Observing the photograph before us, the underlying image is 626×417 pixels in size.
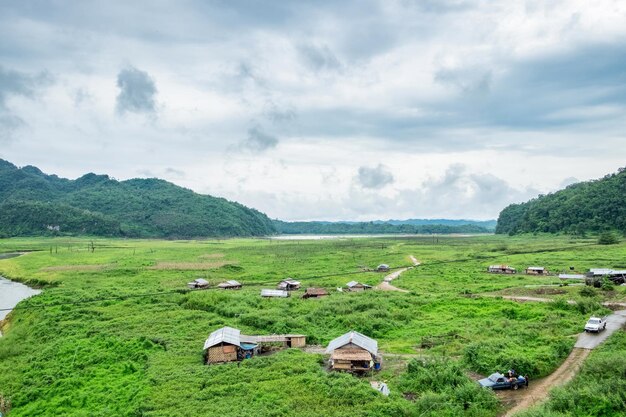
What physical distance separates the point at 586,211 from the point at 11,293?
6095 inches

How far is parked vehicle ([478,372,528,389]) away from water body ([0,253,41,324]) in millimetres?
56731

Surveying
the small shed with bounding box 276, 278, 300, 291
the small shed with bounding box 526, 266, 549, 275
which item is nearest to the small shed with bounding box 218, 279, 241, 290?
the small shed with bounding box 276, 278, 300, 291

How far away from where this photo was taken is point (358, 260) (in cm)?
10212

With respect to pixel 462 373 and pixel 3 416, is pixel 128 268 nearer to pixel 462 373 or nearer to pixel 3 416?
pixel 3 416

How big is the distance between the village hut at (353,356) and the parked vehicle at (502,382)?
739 centimetres

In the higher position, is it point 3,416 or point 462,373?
point 462,373

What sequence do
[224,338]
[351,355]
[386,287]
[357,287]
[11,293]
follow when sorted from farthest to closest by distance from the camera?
1. [11,293]
2. [386,287]
3. [357,287]
4. [224,338]
5. [351,355]

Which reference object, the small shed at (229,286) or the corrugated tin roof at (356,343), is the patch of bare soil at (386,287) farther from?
the corrugated tin roof at (356,343)

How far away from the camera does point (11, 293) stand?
→ 69.0 meters

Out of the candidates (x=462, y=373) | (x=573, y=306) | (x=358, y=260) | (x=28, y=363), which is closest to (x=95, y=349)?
(x=28, y=363)

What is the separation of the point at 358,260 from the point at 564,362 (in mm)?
71398

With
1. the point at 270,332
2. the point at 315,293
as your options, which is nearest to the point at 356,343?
the point at 270,332

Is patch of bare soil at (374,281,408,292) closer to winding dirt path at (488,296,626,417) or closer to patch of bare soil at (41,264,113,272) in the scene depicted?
winding dirt path at (488,296,626,417)

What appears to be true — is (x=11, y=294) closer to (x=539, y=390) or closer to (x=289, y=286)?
(x=289, y=286)
